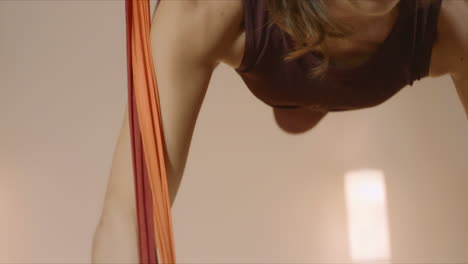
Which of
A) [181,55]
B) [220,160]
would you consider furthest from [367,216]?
[181,55]

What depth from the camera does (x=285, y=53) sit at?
0.79 meters

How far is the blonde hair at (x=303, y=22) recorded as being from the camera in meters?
0.77

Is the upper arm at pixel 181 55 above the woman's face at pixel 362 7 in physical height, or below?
below

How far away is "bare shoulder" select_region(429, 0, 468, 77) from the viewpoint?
0.81m

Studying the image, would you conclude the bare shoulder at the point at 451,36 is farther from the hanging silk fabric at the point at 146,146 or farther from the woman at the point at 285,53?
the hanging silk fabric at the point at 146,146

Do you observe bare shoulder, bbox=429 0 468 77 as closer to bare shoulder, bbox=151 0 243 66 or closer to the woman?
the woman

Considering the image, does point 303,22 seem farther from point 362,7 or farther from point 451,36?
point 451,36

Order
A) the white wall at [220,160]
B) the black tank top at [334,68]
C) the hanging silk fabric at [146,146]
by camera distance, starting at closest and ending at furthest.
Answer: the hanging silk fabric at [146,146], the black tank top at [334,68], the white wall at [220,160]

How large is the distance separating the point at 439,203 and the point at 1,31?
75cm

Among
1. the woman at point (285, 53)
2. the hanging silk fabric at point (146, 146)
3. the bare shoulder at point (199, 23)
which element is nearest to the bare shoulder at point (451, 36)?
the woman at point (285, 53)

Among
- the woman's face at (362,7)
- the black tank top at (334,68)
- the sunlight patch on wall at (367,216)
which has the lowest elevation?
the sunlight patch on wall at (367,216)

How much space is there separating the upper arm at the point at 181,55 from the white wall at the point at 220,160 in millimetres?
114

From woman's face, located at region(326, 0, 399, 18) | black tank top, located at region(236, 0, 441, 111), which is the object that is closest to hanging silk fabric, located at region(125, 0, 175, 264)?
black tank top, located at region(236, 0, 441, 111)

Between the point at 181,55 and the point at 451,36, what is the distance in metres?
0.37
